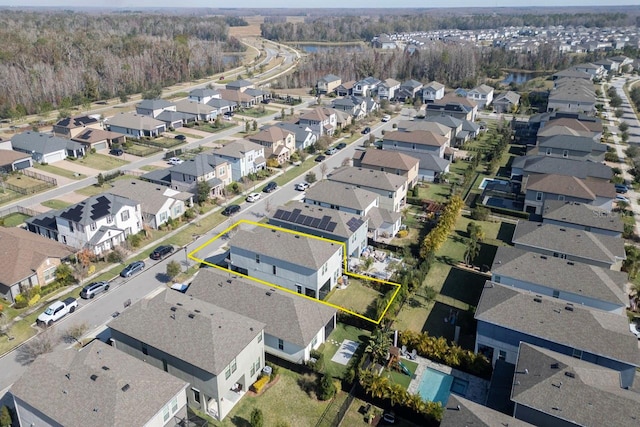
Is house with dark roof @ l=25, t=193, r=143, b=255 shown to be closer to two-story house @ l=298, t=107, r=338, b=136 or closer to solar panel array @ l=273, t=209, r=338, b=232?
solar panel array @ l=273, t=209, r=338, b=232

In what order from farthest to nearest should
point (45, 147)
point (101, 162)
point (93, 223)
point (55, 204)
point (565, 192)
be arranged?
point (101, 162) < point (45, 147) < point (55, 204) < point (565, 192) < point (93, 223)

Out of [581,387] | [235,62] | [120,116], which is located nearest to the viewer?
[581,387]

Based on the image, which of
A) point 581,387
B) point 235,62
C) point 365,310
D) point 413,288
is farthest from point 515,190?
point 235,62

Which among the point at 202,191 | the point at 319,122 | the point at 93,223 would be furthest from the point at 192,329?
the point at 319,122

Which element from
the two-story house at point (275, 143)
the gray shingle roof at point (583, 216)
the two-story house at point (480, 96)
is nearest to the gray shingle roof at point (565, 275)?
the gray shingle roof at point (583, 216)

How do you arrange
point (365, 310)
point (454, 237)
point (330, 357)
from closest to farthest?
point (330, 357), point (365, 310), point (454, 237)

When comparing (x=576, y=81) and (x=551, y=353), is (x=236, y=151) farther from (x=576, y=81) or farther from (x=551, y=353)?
(x=576, y=81)

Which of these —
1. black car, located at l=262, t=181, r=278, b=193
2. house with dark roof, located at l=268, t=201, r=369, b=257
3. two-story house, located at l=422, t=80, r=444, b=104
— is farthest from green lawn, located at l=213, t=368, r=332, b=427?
two-story house, located at l=422, t=80, r=444, b=104

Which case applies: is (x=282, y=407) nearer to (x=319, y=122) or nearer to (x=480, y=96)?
(x=319, y=122)
